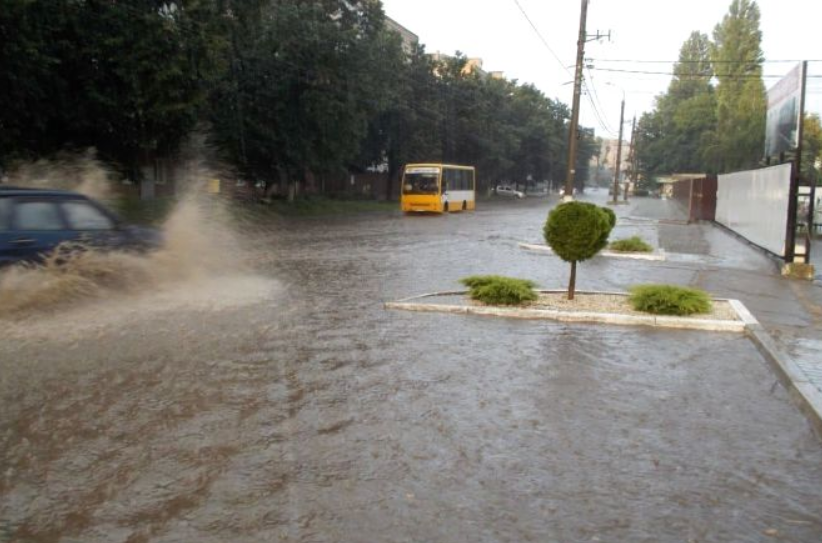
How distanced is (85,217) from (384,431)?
21.3ft

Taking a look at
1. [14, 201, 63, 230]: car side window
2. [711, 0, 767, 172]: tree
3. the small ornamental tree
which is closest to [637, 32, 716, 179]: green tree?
[711, 0, 767, 172]: tree

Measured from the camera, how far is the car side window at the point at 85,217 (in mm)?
9852

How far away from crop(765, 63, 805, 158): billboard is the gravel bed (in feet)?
21.3

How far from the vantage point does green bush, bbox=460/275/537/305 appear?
1049 centimetres

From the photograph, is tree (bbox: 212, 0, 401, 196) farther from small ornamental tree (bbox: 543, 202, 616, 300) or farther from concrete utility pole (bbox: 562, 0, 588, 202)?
small ornamental tree (bbox: 543, 202, 616, 300)

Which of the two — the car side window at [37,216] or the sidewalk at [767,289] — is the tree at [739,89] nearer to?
the sidewalk at [767,289]

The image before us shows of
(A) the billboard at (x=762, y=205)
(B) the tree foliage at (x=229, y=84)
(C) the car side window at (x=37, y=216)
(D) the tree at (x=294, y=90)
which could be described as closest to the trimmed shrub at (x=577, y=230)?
(C) the car side window at (x=37, y=216)

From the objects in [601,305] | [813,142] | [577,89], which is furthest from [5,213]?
[813,142]

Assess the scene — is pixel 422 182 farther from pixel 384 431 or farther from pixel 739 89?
pixel 739 89

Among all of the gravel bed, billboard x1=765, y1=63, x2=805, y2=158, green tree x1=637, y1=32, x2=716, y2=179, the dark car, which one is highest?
green tree x1=637, y1=32, x2=716, y2=179

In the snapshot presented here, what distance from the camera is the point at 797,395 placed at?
653 centimetres

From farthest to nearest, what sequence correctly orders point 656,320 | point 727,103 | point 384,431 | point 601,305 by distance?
point 727,103 → point 601,305 → point 656,320 → point 384,431

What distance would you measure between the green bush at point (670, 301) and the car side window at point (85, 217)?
24.1 feet

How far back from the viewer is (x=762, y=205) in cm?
2083
